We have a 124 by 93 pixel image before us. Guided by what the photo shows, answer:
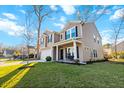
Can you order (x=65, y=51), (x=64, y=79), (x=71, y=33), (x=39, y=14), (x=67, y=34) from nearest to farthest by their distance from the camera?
(x=64, y=79) < (x=71, y=33) < (x=67, y=34) < (x=65, y=51) < (x=39, y=14)

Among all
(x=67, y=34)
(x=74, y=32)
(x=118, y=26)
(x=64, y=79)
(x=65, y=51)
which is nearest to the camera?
(x=64, y=79)

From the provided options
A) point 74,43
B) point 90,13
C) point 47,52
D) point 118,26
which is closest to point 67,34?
point 74,43

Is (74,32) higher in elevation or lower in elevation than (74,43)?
higher

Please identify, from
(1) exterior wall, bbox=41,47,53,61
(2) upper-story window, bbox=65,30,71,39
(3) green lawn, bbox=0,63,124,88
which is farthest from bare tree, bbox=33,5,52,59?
(3) green lawn, bbox=0,63,124,88

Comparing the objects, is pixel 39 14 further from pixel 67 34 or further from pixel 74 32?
pixel 74 32

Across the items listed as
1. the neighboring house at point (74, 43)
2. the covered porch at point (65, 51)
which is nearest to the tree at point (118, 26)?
the neighboring house at point (74, 43)

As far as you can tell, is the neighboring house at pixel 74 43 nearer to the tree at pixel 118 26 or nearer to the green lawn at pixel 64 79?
the tree at pixel 118 26

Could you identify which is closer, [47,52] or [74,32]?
[74,32]

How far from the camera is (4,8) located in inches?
414

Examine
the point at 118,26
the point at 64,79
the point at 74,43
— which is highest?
the point at 118,26

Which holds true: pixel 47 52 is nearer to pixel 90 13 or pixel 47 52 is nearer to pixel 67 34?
pixel 67 34
